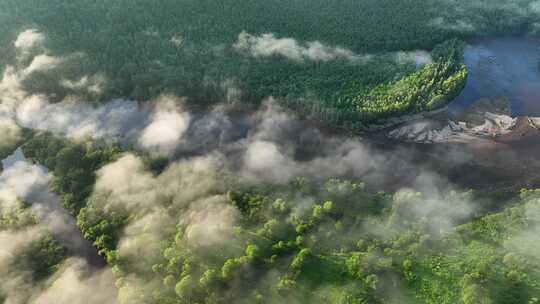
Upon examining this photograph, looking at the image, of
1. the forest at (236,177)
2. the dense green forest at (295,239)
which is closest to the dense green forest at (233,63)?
the forest at (236,177)

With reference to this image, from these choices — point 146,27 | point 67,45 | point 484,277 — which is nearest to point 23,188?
point 67,45

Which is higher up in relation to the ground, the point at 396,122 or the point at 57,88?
the point at 57,88

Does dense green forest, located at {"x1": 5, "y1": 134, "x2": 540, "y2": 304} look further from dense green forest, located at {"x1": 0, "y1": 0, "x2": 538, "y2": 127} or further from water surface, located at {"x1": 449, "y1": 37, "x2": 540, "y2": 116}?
water surface, located at {"x1": 449, "y1": 37, "x2": 540, "y2": 116}

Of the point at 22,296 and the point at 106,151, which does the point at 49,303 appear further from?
the point at 106,151

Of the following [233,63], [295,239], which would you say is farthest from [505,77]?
[295,239]

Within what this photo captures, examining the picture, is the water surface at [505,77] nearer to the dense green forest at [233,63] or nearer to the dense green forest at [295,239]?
the dense green forest at [233,63]
